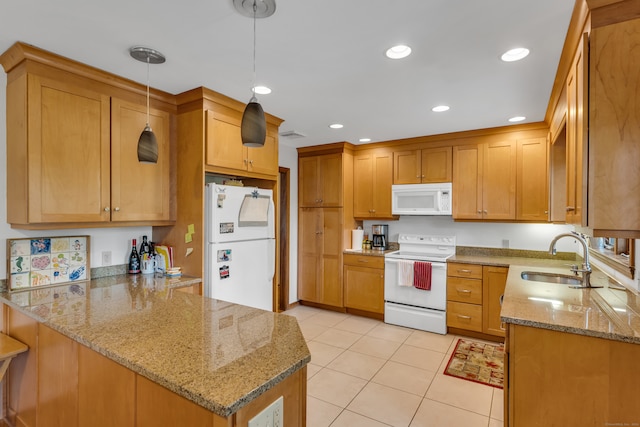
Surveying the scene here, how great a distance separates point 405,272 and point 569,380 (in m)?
2.34

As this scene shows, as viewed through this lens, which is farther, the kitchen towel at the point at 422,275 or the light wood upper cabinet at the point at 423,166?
the light wood upper cabinet at the point at 423,166

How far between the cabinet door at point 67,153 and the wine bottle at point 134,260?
48cm

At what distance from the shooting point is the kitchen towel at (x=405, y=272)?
388 centimetres

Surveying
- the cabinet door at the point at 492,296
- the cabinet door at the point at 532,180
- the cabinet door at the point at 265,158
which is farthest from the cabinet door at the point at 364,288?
the cabinet door at the point at 265,158

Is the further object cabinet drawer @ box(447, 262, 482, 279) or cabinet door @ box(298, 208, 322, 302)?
cabinet door @ box(298, 208, 322, 302)

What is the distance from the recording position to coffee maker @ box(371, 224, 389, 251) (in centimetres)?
460

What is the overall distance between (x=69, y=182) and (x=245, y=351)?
1792 millimetres

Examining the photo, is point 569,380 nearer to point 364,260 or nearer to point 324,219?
point 364,260

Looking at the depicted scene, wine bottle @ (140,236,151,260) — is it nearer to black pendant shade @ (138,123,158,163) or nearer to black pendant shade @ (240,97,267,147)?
black pendant shade @ (138,123,158,163)

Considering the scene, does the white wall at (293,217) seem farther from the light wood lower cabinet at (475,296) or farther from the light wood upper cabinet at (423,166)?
the light wood lower cabinet at (475,296)

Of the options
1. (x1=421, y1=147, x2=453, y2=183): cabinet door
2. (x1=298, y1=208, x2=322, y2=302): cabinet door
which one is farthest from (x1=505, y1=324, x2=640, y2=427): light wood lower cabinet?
(x1=298, y1=208, x2=322, y2=302): cabinet door

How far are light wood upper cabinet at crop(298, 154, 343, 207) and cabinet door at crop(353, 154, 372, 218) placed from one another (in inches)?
12.0

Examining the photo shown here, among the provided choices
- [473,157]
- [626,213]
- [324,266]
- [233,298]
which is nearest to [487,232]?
[473,157]

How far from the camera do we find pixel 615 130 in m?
1.44
